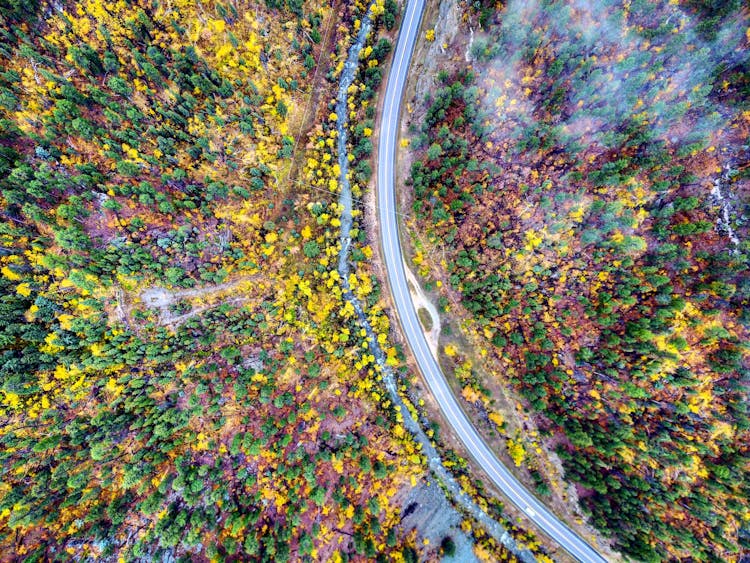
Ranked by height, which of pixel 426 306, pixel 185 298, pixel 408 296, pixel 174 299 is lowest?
pixel 174 299

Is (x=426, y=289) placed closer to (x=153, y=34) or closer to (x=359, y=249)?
(x=359, y=249)

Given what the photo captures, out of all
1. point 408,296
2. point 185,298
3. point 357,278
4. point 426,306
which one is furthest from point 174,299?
point 426,306

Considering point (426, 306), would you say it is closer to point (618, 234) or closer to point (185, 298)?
point (618, 234)

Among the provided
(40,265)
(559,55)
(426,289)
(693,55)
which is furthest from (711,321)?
(40,265)

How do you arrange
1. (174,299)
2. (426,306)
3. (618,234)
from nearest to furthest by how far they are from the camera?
(618,234) < (174,299) < (426,306)

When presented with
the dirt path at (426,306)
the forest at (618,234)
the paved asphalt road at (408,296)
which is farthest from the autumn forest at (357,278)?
the paved asphalt road at (408,296)
